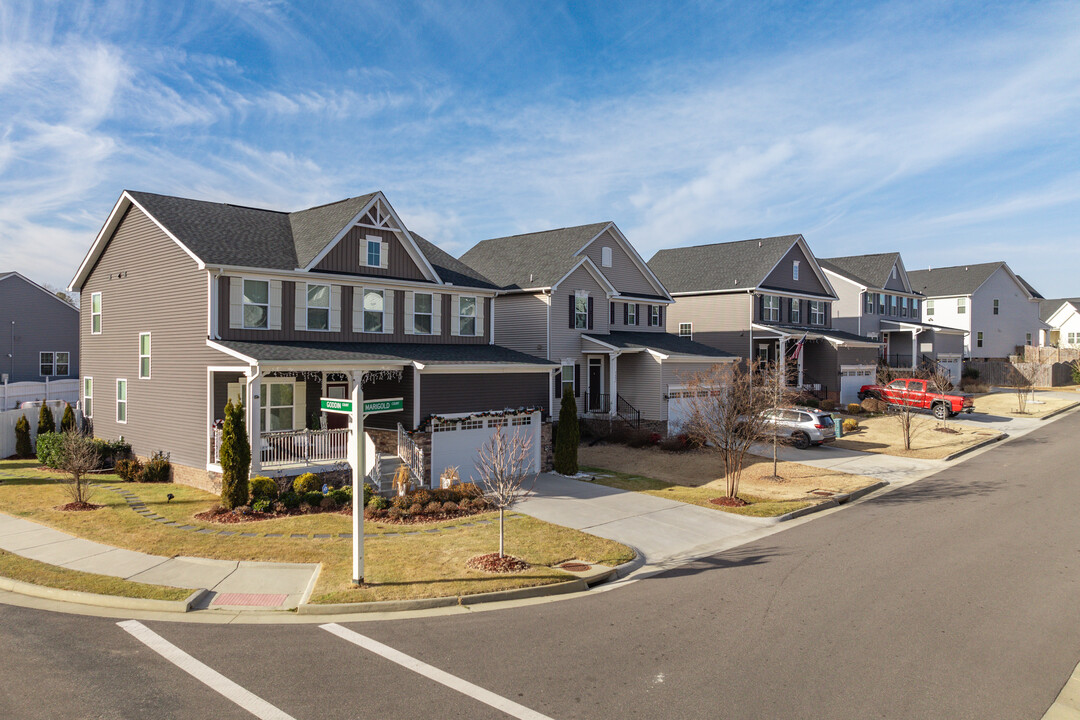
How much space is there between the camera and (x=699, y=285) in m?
41.4

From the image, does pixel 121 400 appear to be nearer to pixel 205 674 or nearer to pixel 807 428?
pixel 205 674

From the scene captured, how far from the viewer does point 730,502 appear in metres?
17.8

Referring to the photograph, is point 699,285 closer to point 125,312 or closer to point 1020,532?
point 1020,532

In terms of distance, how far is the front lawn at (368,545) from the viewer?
1106 cm

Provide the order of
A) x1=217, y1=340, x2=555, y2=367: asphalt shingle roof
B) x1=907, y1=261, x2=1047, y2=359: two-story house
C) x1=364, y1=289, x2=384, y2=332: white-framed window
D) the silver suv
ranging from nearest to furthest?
x1=217, y1=340, x2=555, y2=367: asphalt shingle roof
x1=364, y1=289, x2=384, y2=332: white-framed window
the silver suv
x1=907, y1=261, x2=1047, y2=359: two-story house

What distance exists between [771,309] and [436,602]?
3479 centimetres

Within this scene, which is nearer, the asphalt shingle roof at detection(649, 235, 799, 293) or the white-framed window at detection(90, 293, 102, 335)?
the white-framed window at detection(90, 293, 102, 335)

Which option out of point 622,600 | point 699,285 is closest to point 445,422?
point 622,600

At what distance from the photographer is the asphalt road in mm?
7062

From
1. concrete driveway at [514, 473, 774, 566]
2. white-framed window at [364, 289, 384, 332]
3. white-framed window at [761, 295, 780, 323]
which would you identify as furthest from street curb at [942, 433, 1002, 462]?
white-framed window at [364, 289, 384, 332]

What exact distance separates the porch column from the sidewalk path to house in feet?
14.4

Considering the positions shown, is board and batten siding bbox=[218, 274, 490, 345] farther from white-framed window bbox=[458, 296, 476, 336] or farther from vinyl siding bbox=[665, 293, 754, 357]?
vinyl siding bbox=[665, 293, 754, 357]

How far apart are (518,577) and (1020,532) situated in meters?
11.6

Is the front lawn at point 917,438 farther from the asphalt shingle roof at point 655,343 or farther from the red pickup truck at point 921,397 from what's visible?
the asphalt shingle roof at point 655,343
